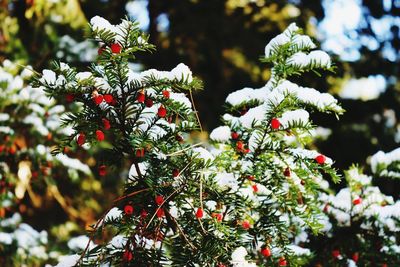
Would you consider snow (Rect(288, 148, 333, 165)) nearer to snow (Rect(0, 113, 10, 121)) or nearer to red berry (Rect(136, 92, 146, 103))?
red berry (Rect(136, 92, 146, 103))

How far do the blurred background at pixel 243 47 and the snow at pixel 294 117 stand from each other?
351cm

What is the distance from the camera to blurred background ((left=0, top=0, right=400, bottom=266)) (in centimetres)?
489

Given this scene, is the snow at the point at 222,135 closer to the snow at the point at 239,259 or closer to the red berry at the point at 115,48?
the snow at the point at 239,259

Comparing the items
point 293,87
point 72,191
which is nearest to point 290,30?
point 293,87

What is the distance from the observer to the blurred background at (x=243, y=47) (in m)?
4.89

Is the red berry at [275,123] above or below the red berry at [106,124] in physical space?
above

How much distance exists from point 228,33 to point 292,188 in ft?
13.5

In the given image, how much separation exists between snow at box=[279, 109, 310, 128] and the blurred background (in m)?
3.51

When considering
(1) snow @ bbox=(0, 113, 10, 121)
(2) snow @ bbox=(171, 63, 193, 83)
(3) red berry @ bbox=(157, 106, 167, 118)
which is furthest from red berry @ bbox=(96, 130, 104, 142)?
(1) snow @ bbox=(0, 113, 10, 121)

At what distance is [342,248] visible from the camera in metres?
2.50

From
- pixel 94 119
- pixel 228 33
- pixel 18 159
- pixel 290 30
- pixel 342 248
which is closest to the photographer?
pixel 94 119

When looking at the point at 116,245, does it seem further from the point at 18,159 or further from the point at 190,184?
the point at 18,159

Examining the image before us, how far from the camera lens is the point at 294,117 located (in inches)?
66.9

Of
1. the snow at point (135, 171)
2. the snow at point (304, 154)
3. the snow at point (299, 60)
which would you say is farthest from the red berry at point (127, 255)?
the snow at point (299, 60)
